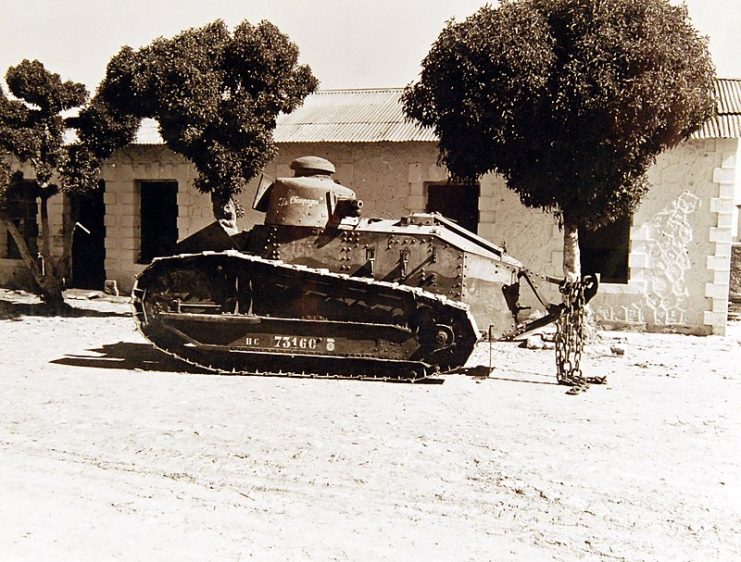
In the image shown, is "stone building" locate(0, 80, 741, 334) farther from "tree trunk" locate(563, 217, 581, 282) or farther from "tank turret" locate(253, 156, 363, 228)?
"tank turret" locate(253, 156, 363, 228)

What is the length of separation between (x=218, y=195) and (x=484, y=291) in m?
6.29

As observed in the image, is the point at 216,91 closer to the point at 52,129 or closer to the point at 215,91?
the point at 215,91

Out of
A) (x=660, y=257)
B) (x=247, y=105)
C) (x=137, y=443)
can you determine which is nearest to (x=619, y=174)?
(x=660, y=257)

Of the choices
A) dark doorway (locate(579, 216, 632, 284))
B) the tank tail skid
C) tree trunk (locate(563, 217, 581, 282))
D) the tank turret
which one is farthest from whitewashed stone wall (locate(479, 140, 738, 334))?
the tank turret

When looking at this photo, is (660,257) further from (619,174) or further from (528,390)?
(528,390)

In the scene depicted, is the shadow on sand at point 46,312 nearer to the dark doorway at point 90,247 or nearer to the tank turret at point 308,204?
the dark doorway at point 90,247

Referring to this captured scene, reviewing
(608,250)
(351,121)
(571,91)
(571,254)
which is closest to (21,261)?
(351,121)

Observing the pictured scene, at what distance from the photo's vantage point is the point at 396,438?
219 inches

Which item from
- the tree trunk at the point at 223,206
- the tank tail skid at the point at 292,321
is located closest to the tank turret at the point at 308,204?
the tank tail skid at the point at 292,321

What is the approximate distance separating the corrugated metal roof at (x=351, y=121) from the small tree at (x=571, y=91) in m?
3.40

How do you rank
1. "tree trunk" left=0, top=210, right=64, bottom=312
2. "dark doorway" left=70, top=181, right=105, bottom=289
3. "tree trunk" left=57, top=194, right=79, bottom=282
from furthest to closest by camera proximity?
"dark doorway" left=70, top=181, right=105, bottom=289
"tree trunk" left=57, top=194, right=79, bottom=282
"tree trunk" left=0, top=210, right=64, bottom=312

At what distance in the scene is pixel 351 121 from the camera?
596 inches

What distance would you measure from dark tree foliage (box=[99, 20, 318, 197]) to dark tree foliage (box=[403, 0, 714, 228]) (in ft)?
10.7

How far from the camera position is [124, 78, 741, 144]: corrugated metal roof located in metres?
12.6
